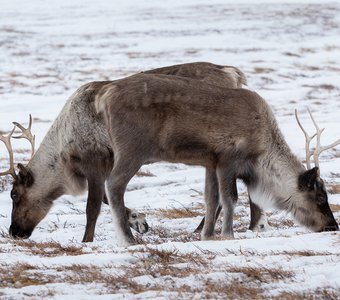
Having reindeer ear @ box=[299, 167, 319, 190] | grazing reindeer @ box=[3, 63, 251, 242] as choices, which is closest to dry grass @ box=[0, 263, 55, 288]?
grazing reindeer @ box=[3, 63, 251, 242]

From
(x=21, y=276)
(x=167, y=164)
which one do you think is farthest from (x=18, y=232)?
(x=167, y=164)

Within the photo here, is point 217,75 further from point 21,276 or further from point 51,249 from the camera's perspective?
point 21,276

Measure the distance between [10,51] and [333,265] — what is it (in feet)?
110

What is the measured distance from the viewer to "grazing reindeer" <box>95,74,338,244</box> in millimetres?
8742

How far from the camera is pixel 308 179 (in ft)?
29.7

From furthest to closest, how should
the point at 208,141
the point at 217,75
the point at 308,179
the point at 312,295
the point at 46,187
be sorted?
the point at 217,75 → the point at 46,187 → the point at 308,179 → the point at 208,141 → the point at 312,295

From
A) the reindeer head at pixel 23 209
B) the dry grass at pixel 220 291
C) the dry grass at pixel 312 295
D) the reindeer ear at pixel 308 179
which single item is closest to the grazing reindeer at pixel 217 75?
the reindeer ear at pixel 308 179

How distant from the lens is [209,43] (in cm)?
4022

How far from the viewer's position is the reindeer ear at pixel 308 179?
29.6ft

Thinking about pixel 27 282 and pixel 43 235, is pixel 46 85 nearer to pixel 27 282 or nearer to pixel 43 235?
pixel 43 235

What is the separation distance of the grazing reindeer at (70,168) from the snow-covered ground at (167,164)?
29 centimetres

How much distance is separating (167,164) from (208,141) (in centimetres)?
720

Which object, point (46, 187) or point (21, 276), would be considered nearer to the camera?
point (21, 276)

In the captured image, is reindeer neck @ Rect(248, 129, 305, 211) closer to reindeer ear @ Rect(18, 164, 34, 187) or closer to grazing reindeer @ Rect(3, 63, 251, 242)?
grazing reindeer @ Rect(3, 63, 251, 242)
